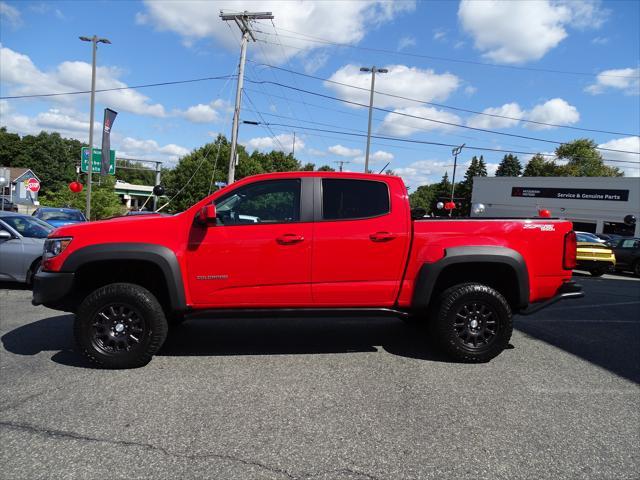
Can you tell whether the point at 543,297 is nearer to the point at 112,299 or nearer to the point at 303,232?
the point at 303,232

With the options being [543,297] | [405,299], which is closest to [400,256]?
[405,299]

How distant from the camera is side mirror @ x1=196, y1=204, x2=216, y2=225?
4.14m

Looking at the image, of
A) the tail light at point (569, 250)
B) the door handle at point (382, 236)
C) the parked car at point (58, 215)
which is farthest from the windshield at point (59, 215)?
the tail light at point (569, 250)

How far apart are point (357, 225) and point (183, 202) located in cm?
5471

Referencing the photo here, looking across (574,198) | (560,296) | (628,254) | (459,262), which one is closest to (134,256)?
(459,262)

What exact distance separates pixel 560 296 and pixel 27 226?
9.18 metres

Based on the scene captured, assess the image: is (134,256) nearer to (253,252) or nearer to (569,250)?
(253,252)

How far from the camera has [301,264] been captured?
14.4 feet

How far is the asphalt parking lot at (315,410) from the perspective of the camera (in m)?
2.77

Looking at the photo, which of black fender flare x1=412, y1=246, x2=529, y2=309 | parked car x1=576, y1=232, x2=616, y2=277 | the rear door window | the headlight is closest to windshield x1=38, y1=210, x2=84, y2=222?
the headlight

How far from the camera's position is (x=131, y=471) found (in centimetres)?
265

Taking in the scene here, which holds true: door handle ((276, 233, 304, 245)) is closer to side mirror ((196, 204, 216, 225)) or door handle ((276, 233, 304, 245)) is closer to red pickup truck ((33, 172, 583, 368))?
red pickup truck ((33, 172, 583, 368))

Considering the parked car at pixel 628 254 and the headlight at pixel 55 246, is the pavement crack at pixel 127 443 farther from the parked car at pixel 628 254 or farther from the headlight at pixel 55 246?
the parked car at pixel 628 254

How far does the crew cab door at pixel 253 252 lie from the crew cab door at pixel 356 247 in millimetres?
148
